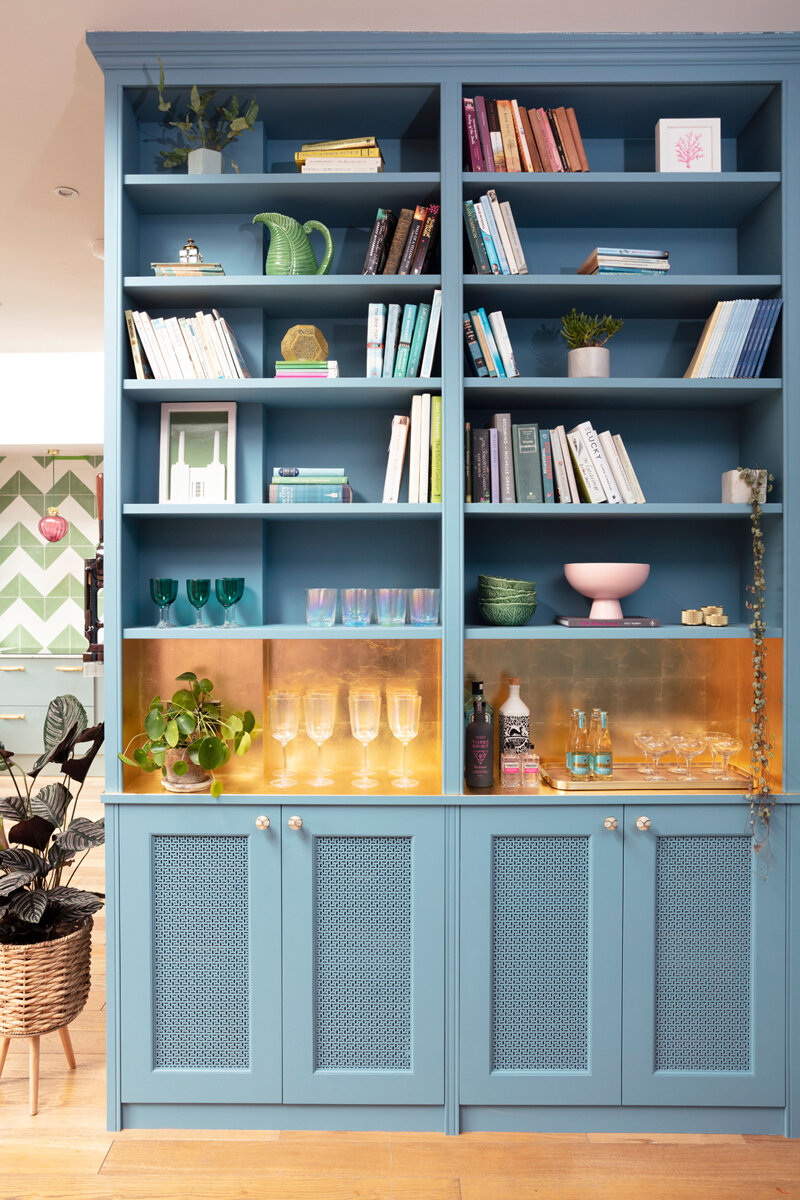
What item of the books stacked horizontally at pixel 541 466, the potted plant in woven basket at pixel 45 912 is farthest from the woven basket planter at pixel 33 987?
the books stacked horizontally at pixel 541 466

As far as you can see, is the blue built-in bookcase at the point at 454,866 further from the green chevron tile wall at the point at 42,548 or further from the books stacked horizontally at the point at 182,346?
the green chevron tile wall at the point at 42,548

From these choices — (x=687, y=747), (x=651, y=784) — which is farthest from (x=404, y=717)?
(x=687, y=747)

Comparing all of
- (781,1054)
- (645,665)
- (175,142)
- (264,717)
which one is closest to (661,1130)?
(781,1054)

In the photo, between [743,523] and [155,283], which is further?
[743,523]

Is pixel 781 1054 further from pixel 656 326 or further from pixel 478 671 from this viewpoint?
pixel 656 326

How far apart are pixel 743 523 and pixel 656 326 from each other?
645mm

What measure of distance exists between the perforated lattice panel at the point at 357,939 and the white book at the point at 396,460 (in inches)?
36.1

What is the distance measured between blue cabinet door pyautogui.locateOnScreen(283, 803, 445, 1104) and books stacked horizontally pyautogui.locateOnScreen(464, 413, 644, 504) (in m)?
0.88

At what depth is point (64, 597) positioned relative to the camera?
5.89 meters

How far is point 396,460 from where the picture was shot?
2.14 metres

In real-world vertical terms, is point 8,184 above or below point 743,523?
above

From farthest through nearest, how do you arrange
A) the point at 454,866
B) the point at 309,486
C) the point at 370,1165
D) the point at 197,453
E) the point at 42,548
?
the point at 42,548 → the point at 197,453 → the point at 309,486 → the point at 454,866 → the point at 370,1165

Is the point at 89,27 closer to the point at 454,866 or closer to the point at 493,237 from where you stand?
the point at 493,237

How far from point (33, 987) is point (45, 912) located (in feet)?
0.62
